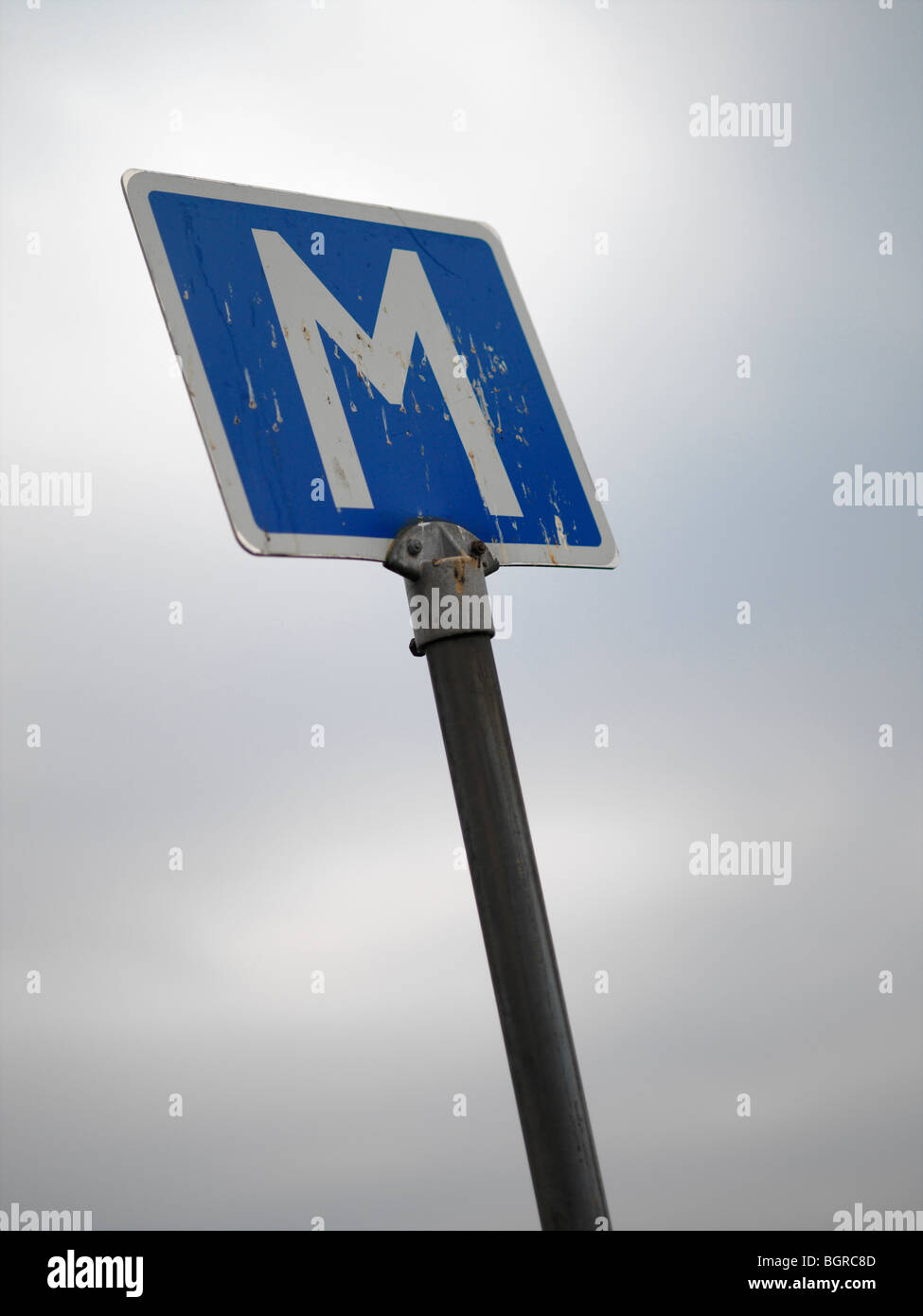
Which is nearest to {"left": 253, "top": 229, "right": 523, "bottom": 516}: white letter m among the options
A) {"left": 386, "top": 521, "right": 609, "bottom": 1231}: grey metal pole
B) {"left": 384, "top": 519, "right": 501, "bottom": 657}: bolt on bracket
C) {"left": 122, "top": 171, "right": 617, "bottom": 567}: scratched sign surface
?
{"left": 122, "top": 171, "right": 617, "bottom": 567}: scratched sign surface

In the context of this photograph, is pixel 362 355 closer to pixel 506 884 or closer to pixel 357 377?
pixel 357 377

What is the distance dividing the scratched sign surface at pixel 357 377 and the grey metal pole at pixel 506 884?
6.7 inches

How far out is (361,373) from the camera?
1923 millimetres

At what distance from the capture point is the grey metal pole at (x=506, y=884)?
4.76 feet

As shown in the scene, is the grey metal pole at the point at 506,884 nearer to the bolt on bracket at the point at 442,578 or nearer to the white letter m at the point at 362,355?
the bolt on bracket at the point at 442,578

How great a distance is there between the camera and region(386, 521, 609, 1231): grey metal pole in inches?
57.2

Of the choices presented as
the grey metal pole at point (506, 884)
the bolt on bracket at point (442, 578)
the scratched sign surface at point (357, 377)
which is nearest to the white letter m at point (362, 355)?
the scratched sign surface at point (357, 377)

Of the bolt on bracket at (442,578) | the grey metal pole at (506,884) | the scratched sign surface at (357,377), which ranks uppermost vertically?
the scratched sign surface at (357,377)

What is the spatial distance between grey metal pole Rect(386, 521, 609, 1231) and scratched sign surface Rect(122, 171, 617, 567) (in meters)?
0.17

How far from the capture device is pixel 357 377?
1914mm
